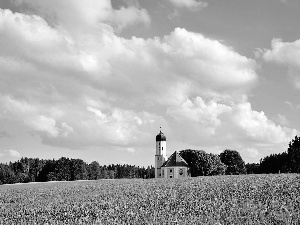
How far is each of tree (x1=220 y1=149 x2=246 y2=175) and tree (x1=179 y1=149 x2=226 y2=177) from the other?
7.59m

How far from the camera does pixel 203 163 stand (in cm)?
9306

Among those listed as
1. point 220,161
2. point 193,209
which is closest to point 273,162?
point 220,161

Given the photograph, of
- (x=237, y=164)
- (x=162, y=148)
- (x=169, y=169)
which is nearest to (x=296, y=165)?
(x=237, y=164)

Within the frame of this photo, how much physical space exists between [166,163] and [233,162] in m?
18.4

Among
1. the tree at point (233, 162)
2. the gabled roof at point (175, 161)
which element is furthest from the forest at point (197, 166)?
the gabled roof at point (175, 161)

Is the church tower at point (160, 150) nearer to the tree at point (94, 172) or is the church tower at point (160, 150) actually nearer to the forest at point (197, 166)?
the forest at point (197, 166)

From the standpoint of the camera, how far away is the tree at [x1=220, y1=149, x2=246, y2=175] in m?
98.9

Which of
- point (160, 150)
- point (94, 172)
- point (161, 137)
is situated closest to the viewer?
point (161, 137)

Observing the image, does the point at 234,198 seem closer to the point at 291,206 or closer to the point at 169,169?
the point at 291,206

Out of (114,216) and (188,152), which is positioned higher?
(188,152)

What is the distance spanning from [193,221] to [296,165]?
7173 cm

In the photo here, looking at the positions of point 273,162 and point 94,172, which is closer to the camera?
point 273,162

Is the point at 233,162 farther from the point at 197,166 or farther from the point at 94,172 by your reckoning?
the point at 94,172

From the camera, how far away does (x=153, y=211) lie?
11.3m
